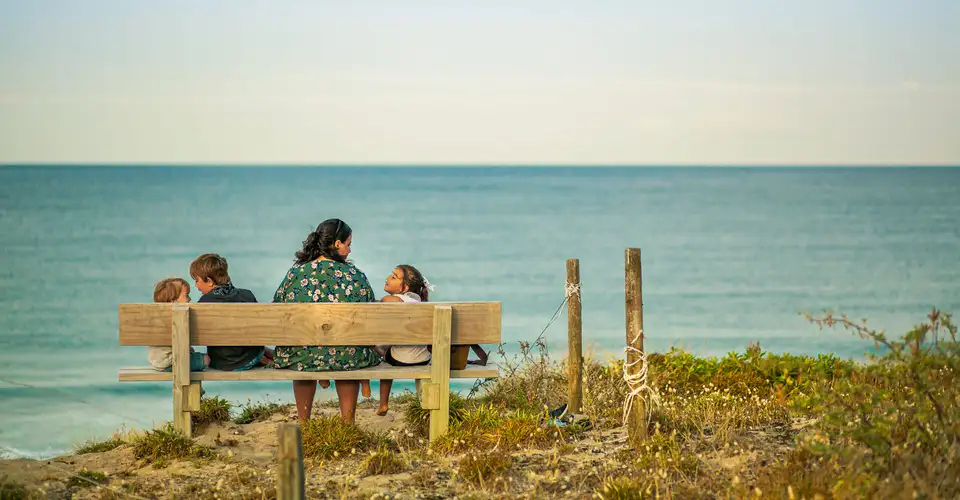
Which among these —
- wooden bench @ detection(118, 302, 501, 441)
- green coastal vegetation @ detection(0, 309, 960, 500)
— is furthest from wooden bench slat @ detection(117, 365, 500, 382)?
green coastal vegetation @ detection(0, 309, 960, 500)

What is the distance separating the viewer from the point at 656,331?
2181 cm

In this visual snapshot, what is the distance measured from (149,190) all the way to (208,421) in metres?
72.8

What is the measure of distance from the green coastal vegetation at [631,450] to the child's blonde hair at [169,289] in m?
1.11

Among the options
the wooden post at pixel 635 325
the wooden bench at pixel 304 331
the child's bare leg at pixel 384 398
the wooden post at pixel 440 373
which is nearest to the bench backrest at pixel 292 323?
the wooden bench at pixel 304 331

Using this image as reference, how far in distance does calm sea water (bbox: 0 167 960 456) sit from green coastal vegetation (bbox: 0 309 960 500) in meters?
4.23

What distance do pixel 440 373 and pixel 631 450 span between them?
143cm

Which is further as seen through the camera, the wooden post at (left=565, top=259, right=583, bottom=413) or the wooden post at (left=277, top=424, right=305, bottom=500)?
the wooden post at (left=565, top=259, right=583, bottom=413)

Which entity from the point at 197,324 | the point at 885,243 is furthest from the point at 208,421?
the point at 885,243

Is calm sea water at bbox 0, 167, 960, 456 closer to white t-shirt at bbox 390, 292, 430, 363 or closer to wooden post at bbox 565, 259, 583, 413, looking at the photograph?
wooden post at bbox 565, 259, 583, 413

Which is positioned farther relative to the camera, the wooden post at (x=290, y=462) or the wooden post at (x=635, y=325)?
the wooden post at (x=635, y=325)

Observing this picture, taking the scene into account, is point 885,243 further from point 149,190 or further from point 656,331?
point 149,190

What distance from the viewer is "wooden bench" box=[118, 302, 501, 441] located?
6.96m

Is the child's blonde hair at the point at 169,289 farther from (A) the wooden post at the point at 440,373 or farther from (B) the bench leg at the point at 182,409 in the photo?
(A) the wooden post at the point at 440,373

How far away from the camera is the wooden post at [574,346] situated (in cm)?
810
